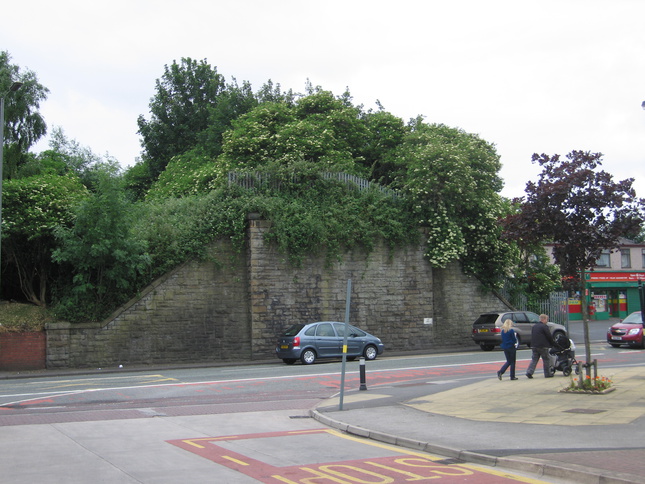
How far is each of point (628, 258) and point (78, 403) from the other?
52.2 m

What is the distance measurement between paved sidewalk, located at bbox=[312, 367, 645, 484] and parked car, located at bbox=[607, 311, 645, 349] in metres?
13.8

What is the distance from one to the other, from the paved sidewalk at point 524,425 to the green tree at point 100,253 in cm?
1205

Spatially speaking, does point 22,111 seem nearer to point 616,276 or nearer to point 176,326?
point 176,326

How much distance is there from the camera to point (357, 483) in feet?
23.5

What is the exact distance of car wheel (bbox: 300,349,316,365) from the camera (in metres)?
23.1

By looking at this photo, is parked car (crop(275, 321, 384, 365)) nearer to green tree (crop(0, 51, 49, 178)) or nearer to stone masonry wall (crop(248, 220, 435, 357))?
stone masonry wall (crop(248, 220, 435, 357))

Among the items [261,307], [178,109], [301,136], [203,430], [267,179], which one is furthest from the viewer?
[178,109]

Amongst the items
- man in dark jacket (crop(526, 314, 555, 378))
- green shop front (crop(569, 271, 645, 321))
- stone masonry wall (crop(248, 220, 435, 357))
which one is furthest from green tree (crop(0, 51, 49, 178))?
green shop front (crop(569, 271, 645, 321))

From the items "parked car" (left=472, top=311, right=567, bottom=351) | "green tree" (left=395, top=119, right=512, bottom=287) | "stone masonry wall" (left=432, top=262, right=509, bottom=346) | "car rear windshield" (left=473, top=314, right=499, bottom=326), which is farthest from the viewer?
"stone masonry wall" (left=432, top=262, right=509, bottom=346)

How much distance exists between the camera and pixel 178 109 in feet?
168

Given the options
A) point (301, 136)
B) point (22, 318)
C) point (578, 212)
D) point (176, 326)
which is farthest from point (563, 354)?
point (301, 136)

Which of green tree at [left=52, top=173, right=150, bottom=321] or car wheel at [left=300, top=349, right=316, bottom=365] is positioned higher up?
green tree at [left=52, top=173, right=150, bottom=321]

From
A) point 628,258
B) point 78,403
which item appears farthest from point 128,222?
point 628,258

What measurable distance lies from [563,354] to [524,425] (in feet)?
23.1
